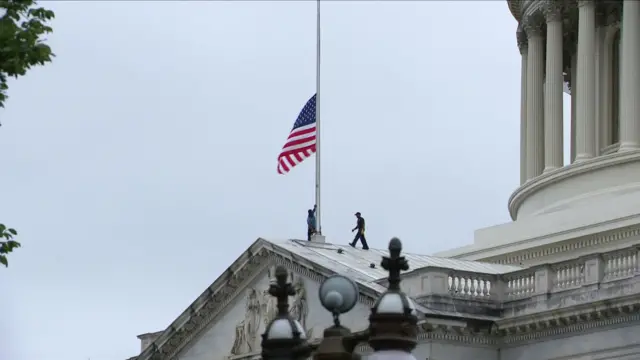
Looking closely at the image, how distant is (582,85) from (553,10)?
469 centimetres

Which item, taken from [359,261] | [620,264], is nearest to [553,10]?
[359,261]

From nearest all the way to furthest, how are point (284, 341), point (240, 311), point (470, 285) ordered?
1. point (284, 341)
2. point (470, 285)
3. point (240, 311)

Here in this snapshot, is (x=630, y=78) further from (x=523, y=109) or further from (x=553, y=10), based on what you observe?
(x=523, y=109)

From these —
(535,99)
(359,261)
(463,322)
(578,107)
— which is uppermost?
(535,99)

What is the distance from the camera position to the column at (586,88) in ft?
251

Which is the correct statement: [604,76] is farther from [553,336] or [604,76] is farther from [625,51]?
[553,336]

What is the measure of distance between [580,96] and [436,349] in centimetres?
2183

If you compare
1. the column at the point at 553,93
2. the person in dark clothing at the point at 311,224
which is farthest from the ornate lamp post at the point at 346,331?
the column at the point at 553,93

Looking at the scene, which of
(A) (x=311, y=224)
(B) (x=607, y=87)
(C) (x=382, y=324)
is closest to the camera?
(C) (x=382, y=324)

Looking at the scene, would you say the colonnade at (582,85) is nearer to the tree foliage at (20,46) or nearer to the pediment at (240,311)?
the pediment at (240,311)

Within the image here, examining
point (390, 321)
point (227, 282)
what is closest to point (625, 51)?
point (227, 282)

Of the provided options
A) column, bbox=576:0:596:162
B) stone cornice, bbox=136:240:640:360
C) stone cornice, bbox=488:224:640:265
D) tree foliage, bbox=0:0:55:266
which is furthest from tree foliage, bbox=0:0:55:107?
column, bbox=576:0:596:162

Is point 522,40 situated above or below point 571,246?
above

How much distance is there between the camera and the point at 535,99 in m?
81.9
